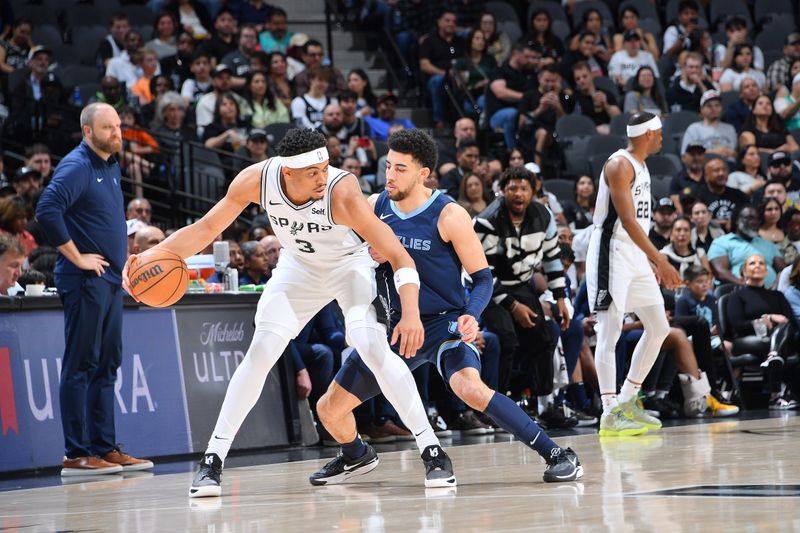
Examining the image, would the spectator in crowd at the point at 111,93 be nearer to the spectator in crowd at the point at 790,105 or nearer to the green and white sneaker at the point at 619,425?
the green and white sneaker at the point at 619,425

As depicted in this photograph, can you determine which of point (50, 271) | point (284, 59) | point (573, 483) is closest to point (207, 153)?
point (284, 59)

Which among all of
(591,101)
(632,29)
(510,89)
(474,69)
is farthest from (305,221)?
(632,29)

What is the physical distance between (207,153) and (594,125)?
4763 millimetres

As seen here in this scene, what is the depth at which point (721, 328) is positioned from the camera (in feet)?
36.8

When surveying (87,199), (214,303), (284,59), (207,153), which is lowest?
(214,303)

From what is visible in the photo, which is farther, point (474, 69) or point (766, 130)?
point (474, 69)

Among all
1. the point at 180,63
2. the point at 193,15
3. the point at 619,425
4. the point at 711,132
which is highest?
the point at 193,15

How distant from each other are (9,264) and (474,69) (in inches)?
340

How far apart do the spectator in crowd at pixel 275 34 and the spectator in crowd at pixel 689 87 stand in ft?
16.3

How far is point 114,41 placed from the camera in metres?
14.1

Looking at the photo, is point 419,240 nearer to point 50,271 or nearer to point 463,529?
point 463,529

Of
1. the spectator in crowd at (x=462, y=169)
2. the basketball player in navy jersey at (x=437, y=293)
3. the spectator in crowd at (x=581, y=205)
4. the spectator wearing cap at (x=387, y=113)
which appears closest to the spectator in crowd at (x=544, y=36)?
the spectator wearing cap at (x=387, y=113)

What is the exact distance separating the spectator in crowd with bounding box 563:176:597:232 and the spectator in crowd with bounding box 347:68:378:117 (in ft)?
9.00

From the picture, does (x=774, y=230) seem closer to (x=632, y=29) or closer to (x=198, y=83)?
(x=632, y=29)
